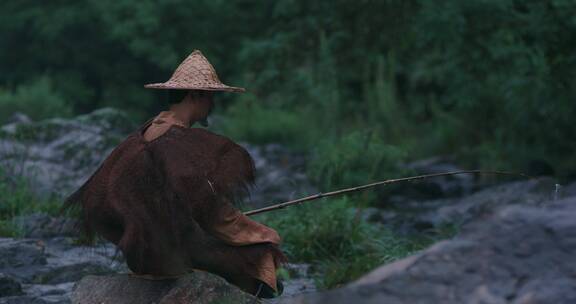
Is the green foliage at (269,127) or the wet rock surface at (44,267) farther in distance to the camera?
the green foliage at (269,127)

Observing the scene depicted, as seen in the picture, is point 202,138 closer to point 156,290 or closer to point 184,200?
point 184,200

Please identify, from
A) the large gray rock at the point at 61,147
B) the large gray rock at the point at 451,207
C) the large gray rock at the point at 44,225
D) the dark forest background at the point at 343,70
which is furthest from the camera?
the dark forest background at the point at 343,70

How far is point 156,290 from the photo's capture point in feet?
15.2

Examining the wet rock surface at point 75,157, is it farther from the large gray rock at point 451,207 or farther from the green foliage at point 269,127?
the green foliage at point 269,127

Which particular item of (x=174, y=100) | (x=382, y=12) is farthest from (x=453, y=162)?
(x=174, y=100)

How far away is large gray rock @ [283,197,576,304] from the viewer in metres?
2.81

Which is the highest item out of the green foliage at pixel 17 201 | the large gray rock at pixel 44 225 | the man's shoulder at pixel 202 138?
the man's shoulder at pixel 202 138

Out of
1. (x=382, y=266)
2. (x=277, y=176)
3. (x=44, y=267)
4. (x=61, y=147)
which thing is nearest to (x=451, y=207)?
(x=277, y=176)

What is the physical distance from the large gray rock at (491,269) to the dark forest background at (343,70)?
257 inches

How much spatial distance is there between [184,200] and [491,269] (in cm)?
185

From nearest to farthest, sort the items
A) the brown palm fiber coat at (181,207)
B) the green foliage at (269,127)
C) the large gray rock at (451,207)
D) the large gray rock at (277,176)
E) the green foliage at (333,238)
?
1. the brown palm fiber coat at (181,207)
2. the green foliage at (333,238)
3. the large gray rock at (451,207)
4. the large gray rock at (277,176)
5. the green foliage at (269,127)

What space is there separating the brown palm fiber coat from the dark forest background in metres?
4.90

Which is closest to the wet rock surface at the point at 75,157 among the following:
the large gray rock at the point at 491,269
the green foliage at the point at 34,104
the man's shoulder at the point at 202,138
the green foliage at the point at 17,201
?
the green foliage at the point at 17,201

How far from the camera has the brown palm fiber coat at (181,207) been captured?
4461 mm
